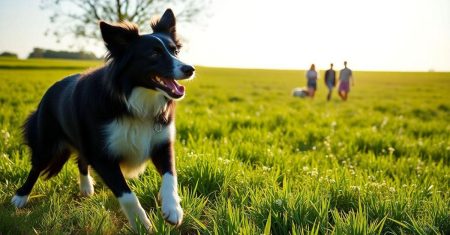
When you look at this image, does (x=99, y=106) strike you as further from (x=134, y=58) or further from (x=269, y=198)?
(x=269, y=198)

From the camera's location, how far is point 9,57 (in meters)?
59.2

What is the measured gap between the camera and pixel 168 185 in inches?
124

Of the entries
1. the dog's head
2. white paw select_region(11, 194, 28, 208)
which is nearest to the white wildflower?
the dog's head

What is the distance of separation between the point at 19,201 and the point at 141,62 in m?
1.70

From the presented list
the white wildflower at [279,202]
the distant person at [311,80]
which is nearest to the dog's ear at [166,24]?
the white wildflower at [279,202]

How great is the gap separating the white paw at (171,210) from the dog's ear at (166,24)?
153 centimetres

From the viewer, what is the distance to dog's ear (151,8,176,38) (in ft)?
12.4

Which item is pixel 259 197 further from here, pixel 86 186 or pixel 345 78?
pixel 345 78

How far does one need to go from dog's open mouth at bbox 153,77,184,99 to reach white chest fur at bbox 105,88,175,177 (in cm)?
10

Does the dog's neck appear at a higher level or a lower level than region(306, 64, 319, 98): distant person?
higher

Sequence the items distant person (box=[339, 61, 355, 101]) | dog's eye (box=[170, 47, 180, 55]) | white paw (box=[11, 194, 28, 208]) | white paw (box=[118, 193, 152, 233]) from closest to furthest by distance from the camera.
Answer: white paw (box=[118, 193, 152, 233])
dog's eye (box=[170, 47, 180, 55])
white paw (box=[11, 194, 28, 208])
distant person (box=[339, 61, 355, 101])

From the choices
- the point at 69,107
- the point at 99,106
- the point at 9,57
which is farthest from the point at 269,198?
the point at 9,57

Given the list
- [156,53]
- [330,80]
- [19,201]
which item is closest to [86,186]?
[19,201]

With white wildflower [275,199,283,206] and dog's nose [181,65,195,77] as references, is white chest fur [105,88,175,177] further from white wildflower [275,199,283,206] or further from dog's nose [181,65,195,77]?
white wildflower [275,199,283,206]
